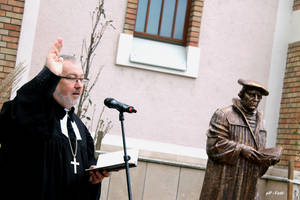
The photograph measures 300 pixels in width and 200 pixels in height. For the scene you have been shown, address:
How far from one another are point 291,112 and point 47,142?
7.04m

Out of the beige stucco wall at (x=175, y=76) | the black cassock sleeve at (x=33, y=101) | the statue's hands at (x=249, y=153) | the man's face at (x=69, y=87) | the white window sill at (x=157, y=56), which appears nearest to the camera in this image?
the black cassock sleeve at (x=33, y=101)

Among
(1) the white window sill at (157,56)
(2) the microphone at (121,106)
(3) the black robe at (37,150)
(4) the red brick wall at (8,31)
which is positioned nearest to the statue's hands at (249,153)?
(2) the microphone at (121,106)

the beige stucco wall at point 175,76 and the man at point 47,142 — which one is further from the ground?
the beige stucco wall at point 175,76

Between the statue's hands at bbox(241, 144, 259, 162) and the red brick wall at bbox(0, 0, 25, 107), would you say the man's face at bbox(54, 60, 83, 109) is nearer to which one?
the statue's hands at bbox(241, 144, 259, 162)

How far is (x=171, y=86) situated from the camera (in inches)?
408

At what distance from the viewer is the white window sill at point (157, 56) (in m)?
10.1

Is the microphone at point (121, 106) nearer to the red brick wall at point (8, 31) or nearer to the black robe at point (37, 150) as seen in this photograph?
the black robe at point (37, 150)

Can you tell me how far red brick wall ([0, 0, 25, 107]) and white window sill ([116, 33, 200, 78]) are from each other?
1.67 meters

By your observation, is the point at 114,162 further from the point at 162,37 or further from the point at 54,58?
the point at 162,37

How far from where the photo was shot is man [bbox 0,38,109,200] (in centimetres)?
392

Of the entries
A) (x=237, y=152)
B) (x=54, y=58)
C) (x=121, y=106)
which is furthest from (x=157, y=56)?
(x=54, y=58)

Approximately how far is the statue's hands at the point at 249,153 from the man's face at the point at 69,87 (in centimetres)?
301

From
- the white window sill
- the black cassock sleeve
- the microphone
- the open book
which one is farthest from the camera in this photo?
the white window sill

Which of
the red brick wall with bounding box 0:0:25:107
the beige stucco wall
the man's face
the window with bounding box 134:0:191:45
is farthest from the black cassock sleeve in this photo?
the window with bounding box 134:0:191:45
